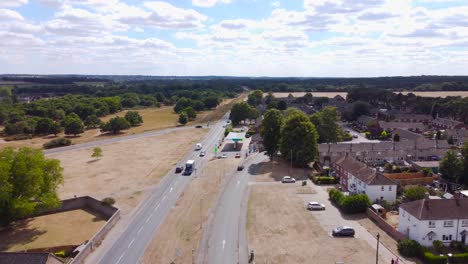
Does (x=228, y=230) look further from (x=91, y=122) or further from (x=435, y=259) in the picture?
(x=91, y=122)

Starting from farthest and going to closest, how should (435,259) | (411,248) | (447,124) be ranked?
(447,124)
(411,248)
(435,259)

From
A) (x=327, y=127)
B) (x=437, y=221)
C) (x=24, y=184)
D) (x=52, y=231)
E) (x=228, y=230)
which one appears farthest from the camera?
(x=327, y=127)

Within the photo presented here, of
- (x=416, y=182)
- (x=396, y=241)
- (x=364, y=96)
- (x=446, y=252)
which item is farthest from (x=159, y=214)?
(x=364, y=96)

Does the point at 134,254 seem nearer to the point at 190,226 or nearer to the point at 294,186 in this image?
the point at 190,226


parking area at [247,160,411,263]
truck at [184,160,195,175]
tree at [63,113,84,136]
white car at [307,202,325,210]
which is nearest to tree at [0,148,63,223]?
truck at [184,160,195,175]

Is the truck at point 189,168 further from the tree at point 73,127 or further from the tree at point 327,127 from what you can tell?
the tree at point 73,127

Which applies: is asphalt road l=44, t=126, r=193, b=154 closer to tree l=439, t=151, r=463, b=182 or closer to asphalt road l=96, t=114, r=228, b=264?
asphalt road l=96, t=114, r=228, b=264

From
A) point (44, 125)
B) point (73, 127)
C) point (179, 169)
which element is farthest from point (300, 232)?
point (44, 125)
